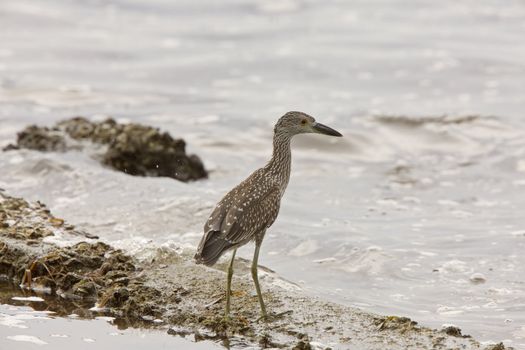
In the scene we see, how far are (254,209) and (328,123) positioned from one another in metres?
8.45

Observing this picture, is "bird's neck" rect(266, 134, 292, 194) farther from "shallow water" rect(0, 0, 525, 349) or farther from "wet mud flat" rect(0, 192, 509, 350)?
"shallow water" rect(0, 0, 525, 349)

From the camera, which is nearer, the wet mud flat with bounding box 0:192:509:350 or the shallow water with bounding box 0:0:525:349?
the wet mud flat with bounding box 0:192:509:350

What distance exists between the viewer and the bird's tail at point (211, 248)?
827 cm

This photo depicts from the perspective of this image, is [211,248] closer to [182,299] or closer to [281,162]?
[182,299]

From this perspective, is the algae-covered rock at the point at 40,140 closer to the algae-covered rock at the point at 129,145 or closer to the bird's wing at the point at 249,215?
the algae-covered rock at the point at 129,145

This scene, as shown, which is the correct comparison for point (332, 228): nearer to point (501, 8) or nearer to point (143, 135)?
point (143, 135)

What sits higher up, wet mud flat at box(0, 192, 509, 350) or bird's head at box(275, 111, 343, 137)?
bird's head at box(275, 111, 343, 137)

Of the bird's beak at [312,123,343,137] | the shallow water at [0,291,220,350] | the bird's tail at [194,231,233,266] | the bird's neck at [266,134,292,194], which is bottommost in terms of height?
the shallow water at [0,291,220,350]

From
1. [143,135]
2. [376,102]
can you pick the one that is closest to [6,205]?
[143,135]

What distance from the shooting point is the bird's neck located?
31.0 ft

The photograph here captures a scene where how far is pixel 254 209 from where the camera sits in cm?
878

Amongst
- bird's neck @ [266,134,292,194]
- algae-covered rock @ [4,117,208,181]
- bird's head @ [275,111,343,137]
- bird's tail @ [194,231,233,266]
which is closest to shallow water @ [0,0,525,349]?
algae-covered rock @ [4,117,208,181]

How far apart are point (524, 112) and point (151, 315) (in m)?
10.6

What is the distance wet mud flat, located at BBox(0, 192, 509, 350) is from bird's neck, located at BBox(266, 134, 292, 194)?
89 cm
